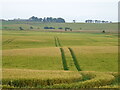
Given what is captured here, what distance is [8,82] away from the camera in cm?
1916

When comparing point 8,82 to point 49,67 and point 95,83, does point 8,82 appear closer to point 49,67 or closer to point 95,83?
point 95,83

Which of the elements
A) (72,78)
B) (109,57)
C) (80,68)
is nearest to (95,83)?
(72,78)

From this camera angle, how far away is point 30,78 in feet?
64.3

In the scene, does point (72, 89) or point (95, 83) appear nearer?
point (72, 89)

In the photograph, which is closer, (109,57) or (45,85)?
(45,85)

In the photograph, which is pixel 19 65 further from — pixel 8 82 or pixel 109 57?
pixel 109 57

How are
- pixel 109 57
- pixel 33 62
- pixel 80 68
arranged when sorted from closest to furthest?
pixel 80 68 → pixel 33 62 → pixel 109 57

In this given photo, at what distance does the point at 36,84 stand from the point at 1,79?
279 cm

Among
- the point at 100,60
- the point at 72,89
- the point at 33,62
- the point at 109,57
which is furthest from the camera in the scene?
the point at 109,57

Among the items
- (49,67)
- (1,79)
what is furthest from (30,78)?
(49,67)

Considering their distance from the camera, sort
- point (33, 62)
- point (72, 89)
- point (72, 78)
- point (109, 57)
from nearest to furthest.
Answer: point (72, 89) → point (72, 78) → point (33, 62) → point (109, 57)

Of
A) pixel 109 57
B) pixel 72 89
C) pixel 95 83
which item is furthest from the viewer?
pixel 109 57

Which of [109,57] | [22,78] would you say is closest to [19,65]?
[22,78]

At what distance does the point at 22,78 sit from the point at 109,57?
2070 cm
